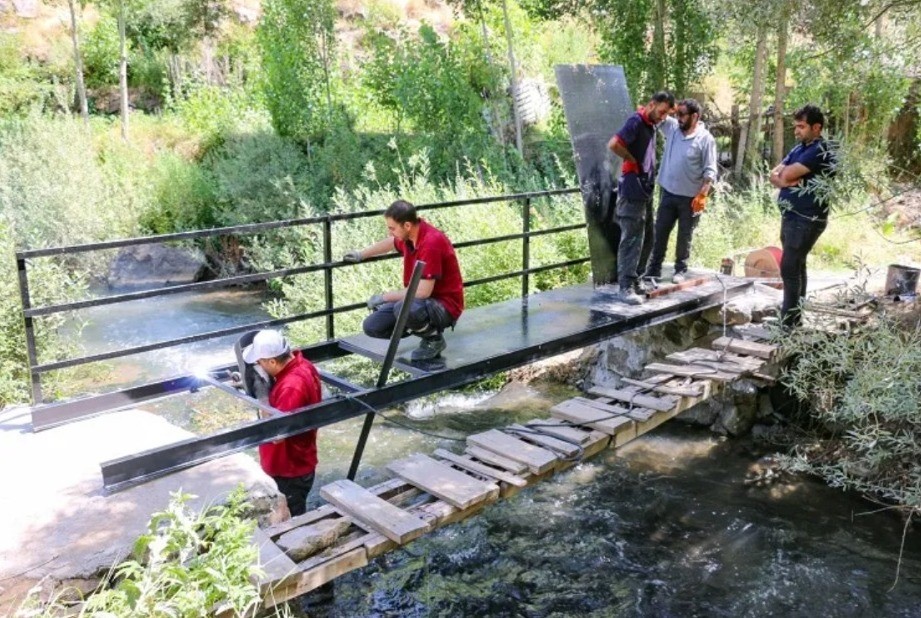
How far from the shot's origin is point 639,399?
5.55 m

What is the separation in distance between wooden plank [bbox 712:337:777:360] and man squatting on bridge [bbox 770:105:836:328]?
27 cm

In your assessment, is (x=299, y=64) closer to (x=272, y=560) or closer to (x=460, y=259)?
(x=460, y=259)

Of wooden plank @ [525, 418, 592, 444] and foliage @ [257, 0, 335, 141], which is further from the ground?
foliage @ [257, 0, 335, 141]

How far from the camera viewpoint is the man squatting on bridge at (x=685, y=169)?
23.3 feet

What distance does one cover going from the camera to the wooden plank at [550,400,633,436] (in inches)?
197

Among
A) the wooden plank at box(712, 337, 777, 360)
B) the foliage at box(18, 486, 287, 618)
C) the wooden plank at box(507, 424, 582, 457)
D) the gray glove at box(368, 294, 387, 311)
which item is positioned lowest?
the wooden plank at box(507, 424, 582, 457)

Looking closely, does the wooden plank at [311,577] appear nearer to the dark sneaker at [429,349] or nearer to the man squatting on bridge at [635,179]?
the dark sneaker at [429,349]

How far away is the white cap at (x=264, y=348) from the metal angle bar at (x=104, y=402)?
900 millimetres

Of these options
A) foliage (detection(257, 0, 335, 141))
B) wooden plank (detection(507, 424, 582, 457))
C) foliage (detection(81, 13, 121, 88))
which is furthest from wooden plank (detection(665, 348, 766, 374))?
foliage (detection(81, 13, 121, 88))

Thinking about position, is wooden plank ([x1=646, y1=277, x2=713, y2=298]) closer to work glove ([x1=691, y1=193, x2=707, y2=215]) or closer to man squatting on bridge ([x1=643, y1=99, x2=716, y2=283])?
man squatting on bridge ([x1=643, y1=99, x2=716, y2=283])

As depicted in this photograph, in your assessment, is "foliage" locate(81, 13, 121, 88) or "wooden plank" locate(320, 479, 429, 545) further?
"foliage" locate(81, 13, 121, 88)

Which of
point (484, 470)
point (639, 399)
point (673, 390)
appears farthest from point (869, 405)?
point (484, 470)

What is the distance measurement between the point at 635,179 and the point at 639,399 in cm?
219

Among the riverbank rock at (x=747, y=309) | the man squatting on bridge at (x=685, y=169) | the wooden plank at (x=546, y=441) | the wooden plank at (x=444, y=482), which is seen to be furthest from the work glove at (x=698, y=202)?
the wooden plank at (x=444, y=482)
